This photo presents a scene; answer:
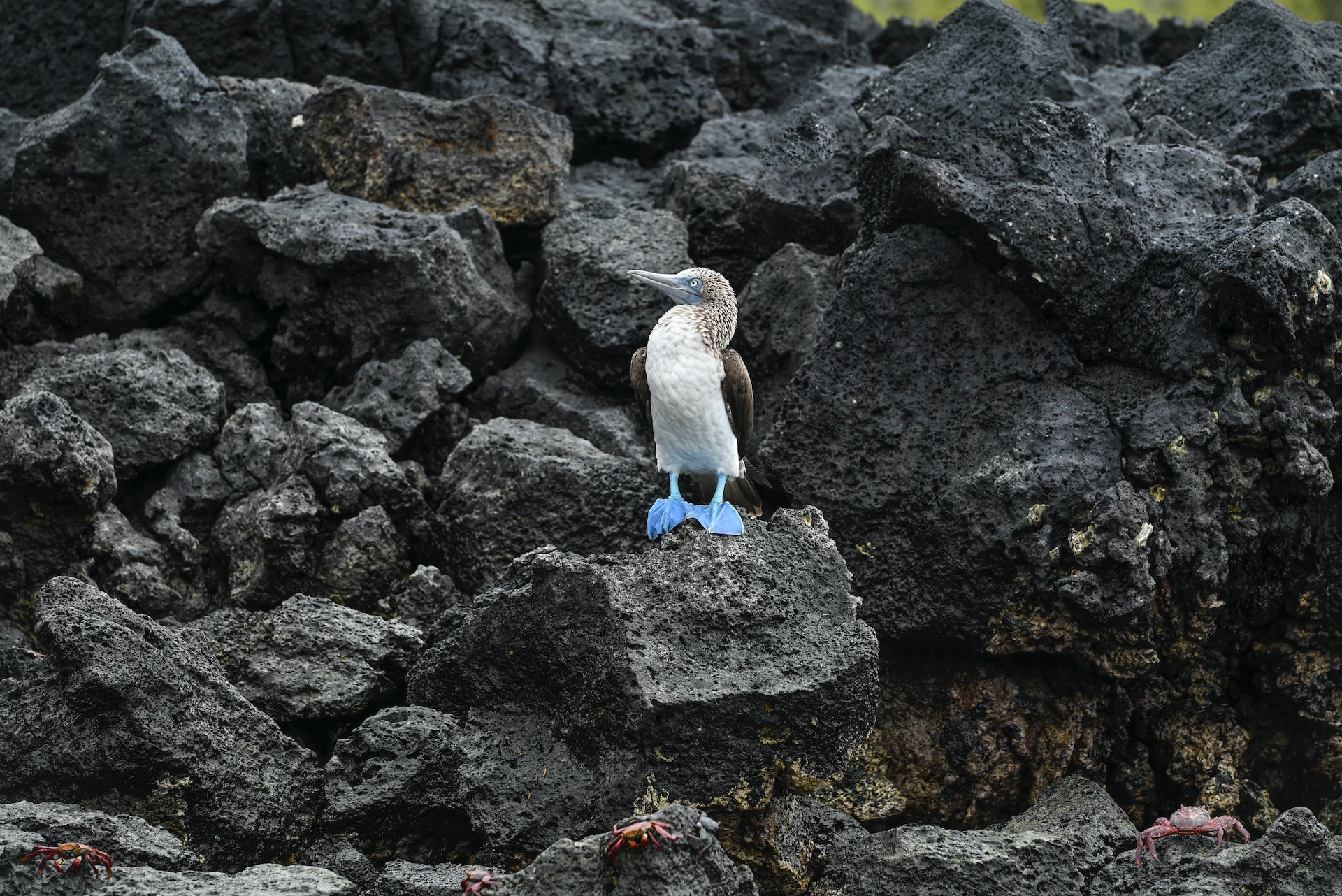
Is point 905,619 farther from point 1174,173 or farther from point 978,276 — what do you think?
point 1174,173

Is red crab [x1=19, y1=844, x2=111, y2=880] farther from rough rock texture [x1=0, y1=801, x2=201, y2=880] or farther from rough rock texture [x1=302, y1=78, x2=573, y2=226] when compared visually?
rough rock texture [x1=302, y1=78, x2=573, y2=226]

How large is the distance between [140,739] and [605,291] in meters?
4.01

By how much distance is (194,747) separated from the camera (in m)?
5.12

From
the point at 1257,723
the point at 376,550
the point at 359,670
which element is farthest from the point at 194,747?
the point at 1257,723

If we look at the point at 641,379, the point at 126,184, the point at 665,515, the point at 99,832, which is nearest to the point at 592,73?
the point at 126,184

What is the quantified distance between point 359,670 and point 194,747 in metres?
0.89

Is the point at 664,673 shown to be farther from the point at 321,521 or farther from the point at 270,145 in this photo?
the point at 270,145

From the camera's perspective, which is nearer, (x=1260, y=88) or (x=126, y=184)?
(x=126, y=184)

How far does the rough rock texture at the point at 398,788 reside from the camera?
5.31 m

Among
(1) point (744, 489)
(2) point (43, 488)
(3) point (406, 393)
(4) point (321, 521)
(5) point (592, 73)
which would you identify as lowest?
(4) point (321, 521)

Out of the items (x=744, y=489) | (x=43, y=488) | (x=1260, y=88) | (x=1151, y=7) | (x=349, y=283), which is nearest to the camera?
(x=43, y=488)

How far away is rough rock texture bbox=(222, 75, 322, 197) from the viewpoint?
354 inches

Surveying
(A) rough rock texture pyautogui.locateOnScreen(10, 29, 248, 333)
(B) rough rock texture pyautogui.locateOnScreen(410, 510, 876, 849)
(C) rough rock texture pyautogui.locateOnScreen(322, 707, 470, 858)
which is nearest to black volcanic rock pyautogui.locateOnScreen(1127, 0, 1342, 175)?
(B) rough rock texture pyautogui.locateOnScreen(410, 510, 876, 849)

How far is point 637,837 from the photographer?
4160 millimetres
